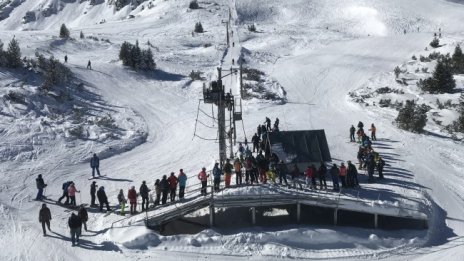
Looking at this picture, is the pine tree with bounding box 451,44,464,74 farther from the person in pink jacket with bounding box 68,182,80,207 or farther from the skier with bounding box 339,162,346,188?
the person in pink jacket with bounding box 68,182,80,207

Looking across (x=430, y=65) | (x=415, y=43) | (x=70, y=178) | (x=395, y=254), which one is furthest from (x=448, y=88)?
(x=70, y=178)

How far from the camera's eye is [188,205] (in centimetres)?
2014

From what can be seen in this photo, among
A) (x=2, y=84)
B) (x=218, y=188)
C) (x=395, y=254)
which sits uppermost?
(x=2, y=84)

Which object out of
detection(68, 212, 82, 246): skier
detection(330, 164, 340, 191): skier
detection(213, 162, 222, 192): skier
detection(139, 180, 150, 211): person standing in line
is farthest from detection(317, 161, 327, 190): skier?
detection(68, 212, 82, 246): skier

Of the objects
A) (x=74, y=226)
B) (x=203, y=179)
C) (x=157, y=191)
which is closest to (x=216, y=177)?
(x=203, y=179)

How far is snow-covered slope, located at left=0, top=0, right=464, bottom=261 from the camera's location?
60.9ft

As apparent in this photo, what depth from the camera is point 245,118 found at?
36.2 meters

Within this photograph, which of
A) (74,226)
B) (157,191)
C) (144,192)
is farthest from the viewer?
(157,191)

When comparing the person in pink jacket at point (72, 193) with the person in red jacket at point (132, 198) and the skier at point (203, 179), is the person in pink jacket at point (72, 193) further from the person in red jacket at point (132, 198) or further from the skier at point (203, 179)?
the skier at point (203, 179)

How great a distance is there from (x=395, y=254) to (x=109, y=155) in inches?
658

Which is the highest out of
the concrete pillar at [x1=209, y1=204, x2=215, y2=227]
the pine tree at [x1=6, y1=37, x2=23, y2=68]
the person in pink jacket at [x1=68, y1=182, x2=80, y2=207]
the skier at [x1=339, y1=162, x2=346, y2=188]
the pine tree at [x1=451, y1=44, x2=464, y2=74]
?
the pine tree at [x1=6, y1=37, x2=23, y2=68]

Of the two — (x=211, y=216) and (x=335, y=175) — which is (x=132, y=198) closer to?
(x=211, y=216)

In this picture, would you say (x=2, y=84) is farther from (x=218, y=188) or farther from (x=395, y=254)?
(x=395, y=254)

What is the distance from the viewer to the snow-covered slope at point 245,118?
18562mm
